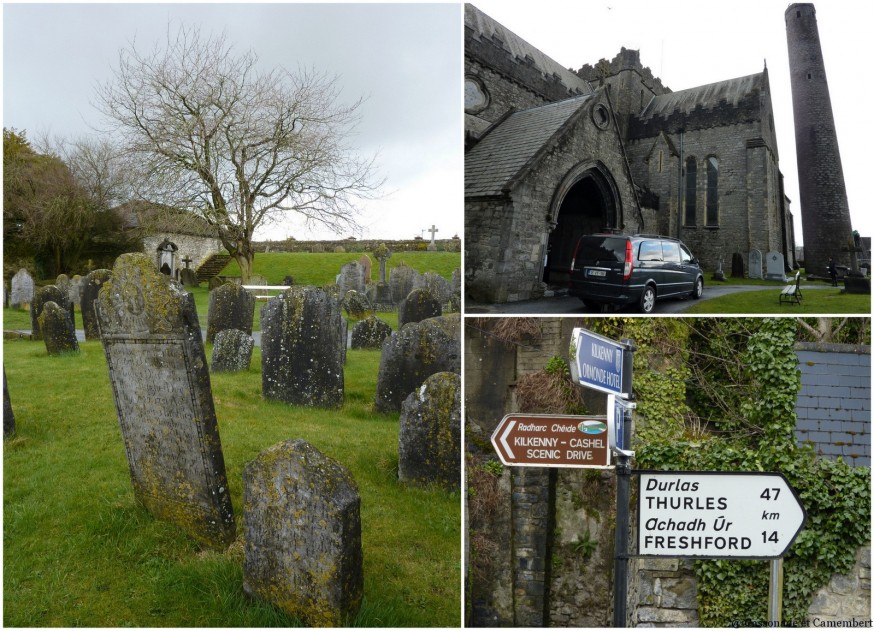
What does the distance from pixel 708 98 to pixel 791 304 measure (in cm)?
682

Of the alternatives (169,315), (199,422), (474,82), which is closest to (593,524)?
(199,422)

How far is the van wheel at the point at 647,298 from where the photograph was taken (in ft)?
14.7

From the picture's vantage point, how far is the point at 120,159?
15.1 metres

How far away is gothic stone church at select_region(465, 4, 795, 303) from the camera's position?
511 centimetres

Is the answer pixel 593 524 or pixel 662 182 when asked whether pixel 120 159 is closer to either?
pixel 662 182

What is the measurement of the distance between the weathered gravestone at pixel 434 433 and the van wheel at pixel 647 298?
168 centimetres

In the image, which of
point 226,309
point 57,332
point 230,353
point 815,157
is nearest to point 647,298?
point 815,157

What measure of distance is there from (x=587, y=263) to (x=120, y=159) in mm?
15131

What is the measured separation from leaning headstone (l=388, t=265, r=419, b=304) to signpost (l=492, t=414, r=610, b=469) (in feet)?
39.1

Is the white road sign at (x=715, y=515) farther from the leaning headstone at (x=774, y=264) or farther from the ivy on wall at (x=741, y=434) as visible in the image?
the leaning headstone at (x=774, y=264)

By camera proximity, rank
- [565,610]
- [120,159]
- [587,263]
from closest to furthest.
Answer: [587,263] → [565,610] → [120,159]

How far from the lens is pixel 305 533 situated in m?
3.24

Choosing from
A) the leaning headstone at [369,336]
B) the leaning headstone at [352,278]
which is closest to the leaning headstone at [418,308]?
the leaning headstone at [369,336]

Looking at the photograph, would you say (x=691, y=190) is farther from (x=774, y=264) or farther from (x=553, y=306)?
(x=553, y=306)
